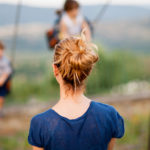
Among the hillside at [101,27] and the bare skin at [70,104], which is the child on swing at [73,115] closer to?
the bare skin at [70,104]

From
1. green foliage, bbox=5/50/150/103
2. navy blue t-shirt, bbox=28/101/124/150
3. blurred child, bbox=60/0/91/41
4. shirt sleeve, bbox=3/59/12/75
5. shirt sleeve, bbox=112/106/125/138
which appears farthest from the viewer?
green foliage, bbox=5/50/150/103

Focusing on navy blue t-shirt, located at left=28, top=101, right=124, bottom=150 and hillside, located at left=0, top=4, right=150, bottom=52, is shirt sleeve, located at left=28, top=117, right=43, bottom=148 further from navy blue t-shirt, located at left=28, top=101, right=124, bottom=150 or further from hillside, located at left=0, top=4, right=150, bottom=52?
hillside, located at left=0, top=4, right=150, bottom=52

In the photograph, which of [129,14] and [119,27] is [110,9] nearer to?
[129,14]

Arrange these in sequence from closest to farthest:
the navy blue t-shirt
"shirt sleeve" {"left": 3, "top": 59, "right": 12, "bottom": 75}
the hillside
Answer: the navy blue t-shirt < "shirt sleeve" {"left": 3, "top": 59, "right": 12, "bottom": 75} < the hillside

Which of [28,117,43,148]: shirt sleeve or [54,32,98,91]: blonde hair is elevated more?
[54,32,98,91]: blonde hair

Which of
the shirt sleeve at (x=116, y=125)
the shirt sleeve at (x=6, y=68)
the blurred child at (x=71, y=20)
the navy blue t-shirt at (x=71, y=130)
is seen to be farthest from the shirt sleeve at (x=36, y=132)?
the shirt sleeve at (x=6, y=68)

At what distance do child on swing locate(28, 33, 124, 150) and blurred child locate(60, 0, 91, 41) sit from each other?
8.00 feet

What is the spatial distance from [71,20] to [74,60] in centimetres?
259

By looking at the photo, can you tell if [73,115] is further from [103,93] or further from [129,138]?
[103,93]

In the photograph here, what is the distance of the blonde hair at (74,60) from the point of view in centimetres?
150

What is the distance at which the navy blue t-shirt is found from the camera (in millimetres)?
1497

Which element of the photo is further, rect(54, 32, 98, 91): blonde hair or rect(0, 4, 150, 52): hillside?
rect(0, 4, 150, 52): hillside

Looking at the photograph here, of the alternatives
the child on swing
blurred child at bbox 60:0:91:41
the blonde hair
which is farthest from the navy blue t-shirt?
blurred child at bbox 60:0:91:41

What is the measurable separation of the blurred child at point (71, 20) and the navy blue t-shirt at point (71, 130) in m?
2.48
